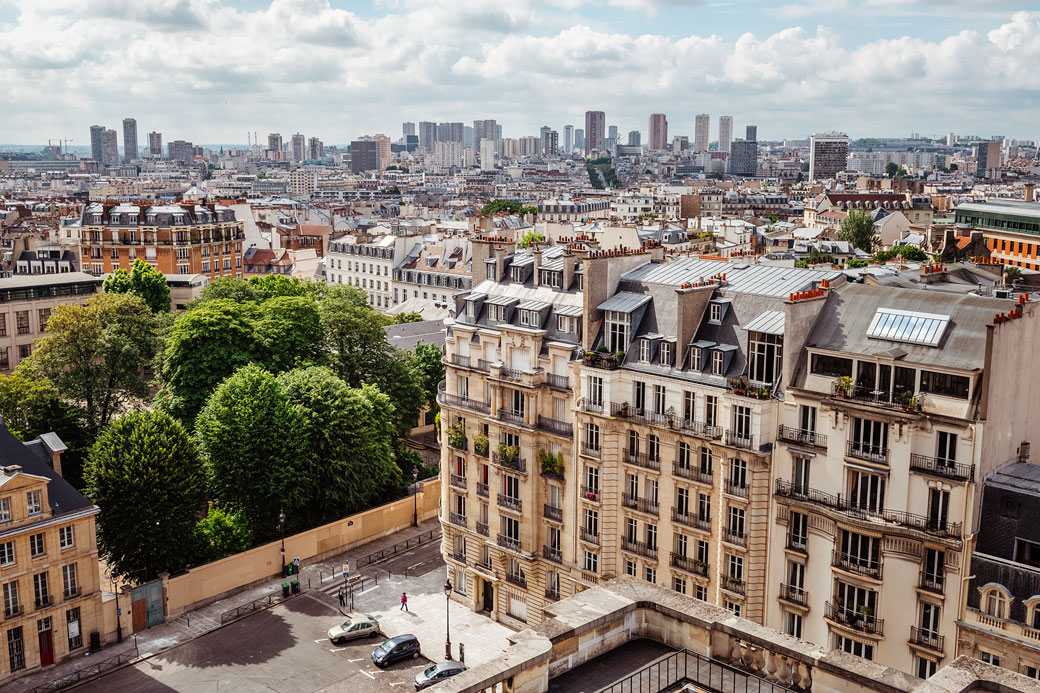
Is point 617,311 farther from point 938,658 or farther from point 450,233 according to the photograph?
point 450,233

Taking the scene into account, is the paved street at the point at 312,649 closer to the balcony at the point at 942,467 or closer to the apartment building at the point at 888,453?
the apartment building at the point at 888,453

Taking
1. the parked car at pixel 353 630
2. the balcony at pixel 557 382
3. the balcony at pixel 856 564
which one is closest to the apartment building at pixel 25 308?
the parked car at pixel 353 630

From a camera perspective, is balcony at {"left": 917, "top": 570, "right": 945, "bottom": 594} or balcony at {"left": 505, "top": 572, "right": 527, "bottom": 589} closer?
balcony at {"left": 917, "top": 570, "right": 945, "bottom": 594}

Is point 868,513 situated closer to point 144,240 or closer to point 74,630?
point 74,630

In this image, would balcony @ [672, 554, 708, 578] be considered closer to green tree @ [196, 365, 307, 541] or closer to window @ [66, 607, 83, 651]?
green tree @ [196, 365, 307, 541]

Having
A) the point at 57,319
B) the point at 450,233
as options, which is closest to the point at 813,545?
the point at 57,319

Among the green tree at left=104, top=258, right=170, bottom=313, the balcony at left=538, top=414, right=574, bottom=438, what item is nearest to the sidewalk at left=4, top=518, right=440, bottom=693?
the balcony at left=538, top=414, right=574, bottom=438

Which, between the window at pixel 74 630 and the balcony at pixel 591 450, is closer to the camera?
the balcony at pixel 591 450
